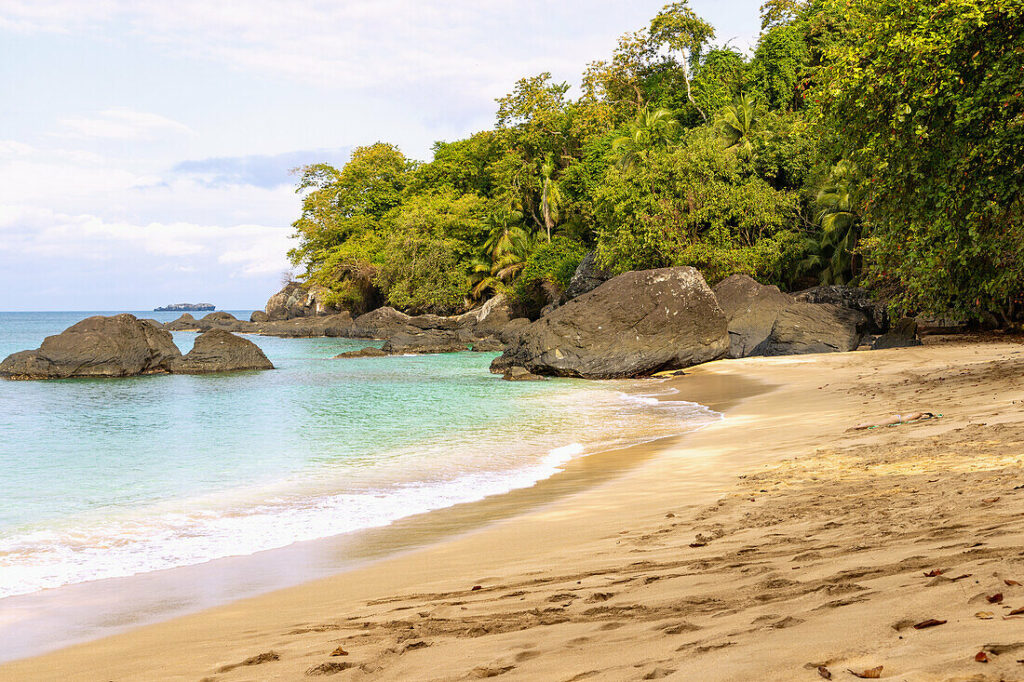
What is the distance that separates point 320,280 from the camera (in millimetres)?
62188

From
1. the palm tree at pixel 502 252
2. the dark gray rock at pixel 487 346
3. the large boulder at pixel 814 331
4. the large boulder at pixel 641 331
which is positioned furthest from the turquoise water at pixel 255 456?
the palm tree at pixel 502 252

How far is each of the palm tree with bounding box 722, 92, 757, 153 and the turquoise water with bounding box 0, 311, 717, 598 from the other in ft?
73.6

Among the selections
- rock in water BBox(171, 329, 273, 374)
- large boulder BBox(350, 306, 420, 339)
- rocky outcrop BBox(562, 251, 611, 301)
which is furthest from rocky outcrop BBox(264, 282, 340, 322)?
rock in water BBox(171, 329, 273, 374)

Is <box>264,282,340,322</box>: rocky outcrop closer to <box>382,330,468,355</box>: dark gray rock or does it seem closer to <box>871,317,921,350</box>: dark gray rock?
<box>382,330,468,355</box>: dark gray rock

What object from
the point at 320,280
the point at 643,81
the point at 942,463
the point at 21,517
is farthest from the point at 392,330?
the point at 942,463

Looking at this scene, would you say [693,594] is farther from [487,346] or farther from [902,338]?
[487,346]

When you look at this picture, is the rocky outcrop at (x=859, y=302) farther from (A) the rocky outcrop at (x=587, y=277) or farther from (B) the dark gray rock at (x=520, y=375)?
(A) the rocky outcrop at (x=587, y=277)

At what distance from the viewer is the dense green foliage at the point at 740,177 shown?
10695 mm

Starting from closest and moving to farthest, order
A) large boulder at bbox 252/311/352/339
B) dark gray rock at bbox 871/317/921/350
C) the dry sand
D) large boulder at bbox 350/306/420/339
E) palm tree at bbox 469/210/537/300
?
the dry sand, dark gray rock at bbox 871/317/921/350, palm tree at bbox 469/210/537/300, large boulder at bbox 350/306/420/339, large boulder at bbox 252/311/352/339

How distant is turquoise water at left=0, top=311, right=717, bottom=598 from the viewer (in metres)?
7.24

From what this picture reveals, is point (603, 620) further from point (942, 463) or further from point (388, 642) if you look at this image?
point (942, 463)

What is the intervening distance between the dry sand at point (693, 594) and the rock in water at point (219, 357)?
23.8 meters

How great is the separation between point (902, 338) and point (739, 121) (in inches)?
773

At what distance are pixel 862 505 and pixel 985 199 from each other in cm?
785
